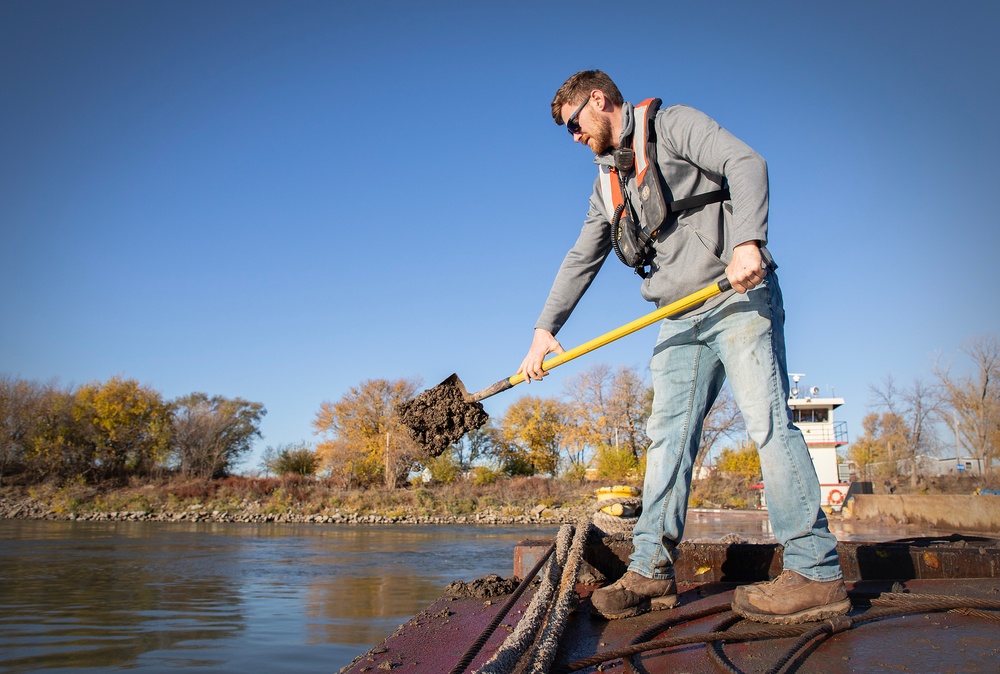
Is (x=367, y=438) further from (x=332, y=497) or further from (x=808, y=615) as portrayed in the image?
(x=808, y=615)

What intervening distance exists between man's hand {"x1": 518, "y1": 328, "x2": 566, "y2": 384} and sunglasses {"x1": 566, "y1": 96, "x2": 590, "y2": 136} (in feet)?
2.68

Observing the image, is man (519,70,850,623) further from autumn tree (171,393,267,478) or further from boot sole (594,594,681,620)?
autumn tree (171,393,267,478)

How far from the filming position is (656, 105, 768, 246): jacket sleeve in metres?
2.07

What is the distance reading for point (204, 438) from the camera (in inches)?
1757

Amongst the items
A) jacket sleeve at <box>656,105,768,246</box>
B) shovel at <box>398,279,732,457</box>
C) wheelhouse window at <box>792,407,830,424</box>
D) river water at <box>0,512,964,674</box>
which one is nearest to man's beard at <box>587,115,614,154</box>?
jacket sleeve at <box>656,105,768,246</box>

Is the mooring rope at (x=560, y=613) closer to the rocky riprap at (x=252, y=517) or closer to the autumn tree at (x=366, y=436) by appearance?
the rocky riprap at (x=252, y=517)

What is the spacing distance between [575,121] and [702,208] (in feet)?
1.86

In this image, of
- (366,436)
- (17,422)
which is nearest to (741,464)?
(366,436)

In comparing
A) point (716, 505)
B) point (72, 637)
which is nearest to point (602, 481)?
point (716, 505)

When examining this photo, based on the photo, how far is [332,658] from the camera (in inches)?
178

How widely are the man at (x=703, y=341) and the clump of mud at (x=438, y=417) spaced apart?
35.2 inches

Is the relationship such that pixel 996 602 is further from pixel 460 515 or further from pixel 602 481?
pixel 602 481

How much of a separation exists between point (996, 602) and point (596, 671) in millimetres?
1341

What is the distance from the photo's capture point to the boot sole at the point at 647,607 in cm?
221
